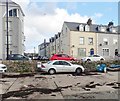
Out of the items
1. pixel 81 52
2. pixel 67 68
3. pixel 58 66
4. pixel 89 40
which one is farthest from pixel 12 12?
pixel 67 68

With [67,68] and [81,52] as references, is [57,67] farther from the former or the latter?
[81,52]

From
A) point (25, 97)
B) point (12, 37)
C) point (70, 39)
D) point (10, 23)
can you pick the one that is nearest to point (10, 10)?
point (10, 23)

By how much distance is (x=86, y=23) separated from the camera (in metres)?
59.7

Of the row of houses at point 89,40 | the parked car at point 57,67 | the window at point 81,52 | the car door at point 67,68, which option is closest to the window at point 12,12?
the row of houses at point 89,40

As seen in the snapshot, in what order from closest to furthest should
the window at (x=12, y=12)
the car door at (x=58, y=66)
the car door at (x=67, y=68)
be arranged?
the car door at (x=58, y=66) → the car door at (x=67, y=68) → the window at (x=12, y=12)

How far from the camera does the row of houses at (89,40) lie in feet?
180

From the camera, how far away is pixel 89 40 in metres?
56.3

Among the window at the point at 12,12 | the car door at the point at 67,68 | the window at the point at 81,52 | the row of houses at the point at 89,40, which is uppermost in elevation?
the window at the point at 12,12

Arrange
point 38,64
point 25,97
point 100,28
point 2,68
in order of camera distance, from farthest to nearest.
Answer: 1. point 100,28
2. point 38,64
3. point 2,68
4. point 25,97

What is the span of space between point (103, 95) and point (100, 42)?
155 ft

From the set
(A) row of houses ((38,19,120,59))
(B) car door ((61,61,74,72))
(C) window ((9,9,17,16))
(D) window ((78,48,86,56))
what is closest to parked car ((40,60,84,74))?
(B) car door ((61,61,74,72))

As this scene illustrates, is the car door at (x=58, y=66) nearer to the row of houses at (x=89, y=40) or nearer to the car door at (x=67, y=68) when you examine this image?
the car door at (x=67, y=68)

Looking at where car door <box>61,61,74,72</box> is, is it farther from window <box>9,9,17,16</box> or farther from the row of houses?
the row of houses

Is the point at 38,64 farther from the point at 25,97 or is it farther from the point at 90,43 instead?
the point at 90,43
